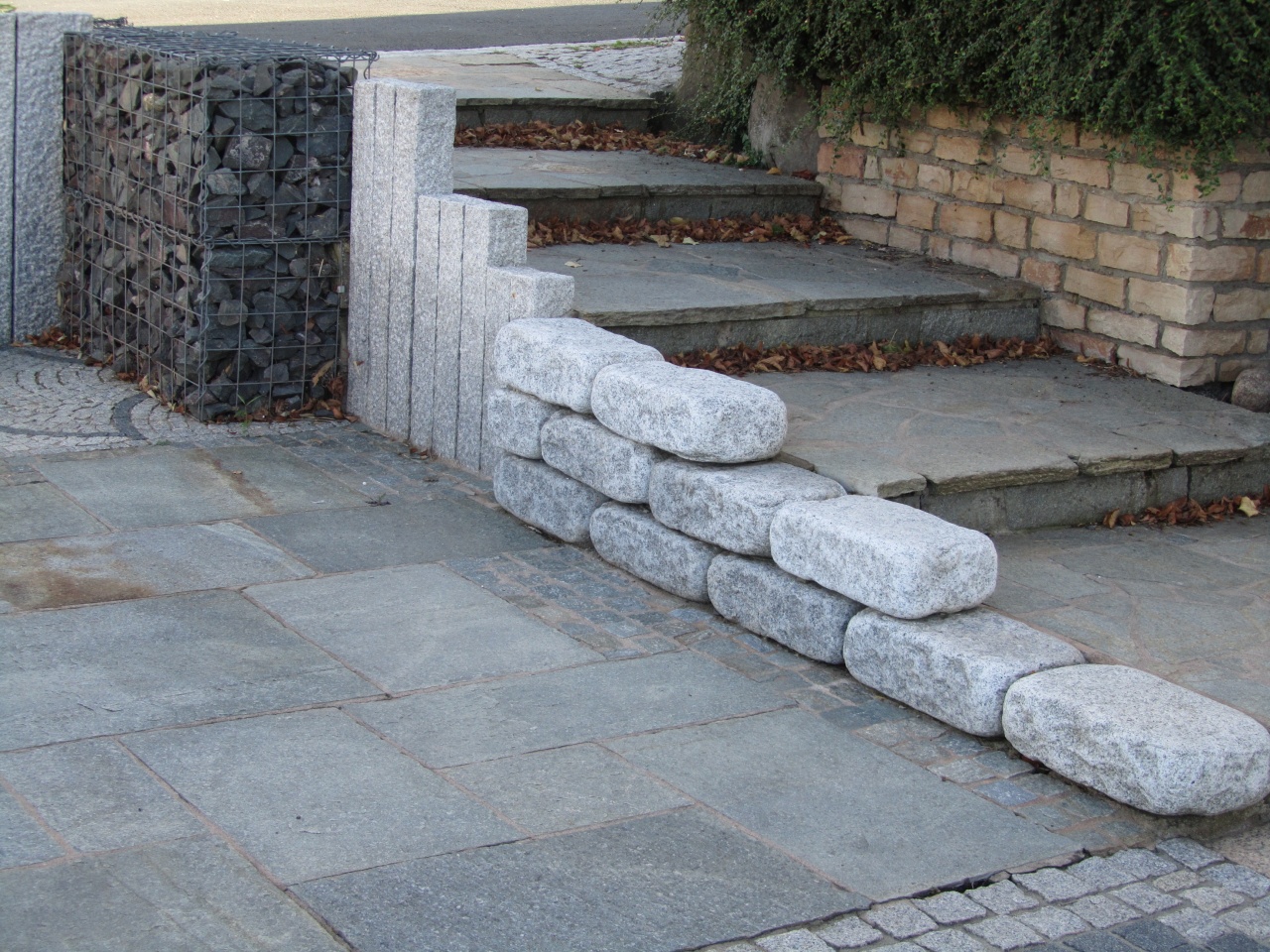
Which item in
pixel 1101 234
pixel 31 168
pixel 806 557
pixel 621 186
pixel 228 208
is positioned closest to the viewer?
pixel 806 557

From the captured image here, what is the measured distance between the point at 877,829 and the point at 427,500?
2.90 m

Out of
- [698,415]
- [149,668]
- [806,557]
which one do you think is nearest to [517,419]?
[698,415]

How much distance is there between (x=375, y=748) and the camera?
4.17m

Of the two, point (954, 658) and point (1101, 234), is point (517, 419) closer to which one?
point (954, 658)

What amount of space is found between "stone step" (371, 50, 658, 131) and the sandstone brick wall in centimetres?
252

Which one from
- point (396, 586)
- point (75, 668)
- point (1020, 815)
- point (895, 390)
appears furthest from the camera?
point (895, 390)

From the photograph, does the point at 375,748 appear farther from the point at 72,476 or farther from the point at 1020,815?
the point at 72,476

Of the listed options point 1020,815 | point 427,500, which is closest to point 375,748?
point 1020,815

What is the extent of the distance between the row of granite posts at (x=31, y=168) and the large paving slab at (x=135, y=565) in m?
3.11

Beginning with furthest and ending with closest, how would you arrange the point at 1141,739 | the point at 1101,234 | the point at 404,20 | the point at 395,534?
the point at 404,20, the point at 1101,234, the point at 395,534, the point at 1141,739

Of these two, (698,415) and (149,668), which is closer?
(149,668)

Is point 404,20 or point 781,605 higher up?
point 404,20

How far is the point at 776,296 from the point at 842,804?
3.57 meters

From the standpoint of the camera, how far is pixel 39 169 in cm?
812
